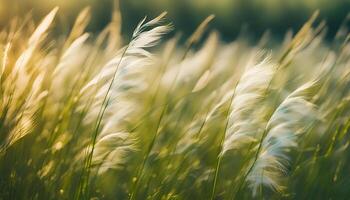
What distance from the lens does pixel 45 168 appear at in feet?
6.39

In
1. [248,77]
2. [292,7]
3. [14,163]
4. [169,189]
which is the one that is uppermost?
[14,163]

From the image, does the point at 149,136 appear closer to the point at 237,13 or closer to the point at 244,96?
the point at 244,96

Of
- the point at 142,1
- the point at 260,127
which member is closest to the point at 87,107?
the point at 260,127

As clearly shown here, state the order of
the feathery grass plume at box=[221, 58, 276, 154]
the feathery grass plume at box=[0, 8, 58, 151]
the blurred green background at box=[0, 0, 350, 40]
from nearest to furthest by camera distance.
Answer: the feathery grass plume at box=[221, 58, 276, 154], the feathery grass plume at box=[0, 8, 58, 151], the blurred green background at box=[0, 0, 350, 40]

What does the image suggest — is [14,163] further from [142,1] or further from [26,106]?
[142,1]

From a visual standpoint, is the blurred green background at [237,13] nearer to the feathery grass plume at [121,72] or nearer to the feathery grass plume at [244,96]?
the feathery grass plume at [121,72]

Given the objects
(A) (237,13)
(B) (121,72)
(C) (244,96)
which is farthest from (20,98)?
(A) (237,13)

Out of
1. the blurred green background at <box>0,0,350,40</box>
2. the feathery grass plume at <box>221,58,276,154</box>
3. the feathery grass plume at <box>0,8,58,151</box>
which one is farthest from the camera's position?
the blurred green background at <box>0,0,350,40</box>

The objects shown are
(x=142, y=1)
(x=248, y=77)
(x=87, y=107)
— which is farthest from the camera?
(x=142, y=1)

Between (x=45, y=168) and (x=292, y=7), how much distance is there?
597cm

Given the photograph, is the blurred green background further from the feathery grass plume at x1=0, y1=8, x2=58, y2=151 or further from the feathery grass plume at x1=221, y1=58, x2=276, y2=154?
the feathery grass plume at x1=221, y1=58, x2=276, y2=154

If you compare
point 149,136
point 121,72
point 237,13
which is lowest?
point 237,13

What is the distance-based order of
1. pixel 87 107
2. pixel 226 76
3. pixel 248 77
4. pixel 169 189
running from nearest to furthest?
pixel 248 77, pixel 169 189, pixel 87 107, pixel 226 76

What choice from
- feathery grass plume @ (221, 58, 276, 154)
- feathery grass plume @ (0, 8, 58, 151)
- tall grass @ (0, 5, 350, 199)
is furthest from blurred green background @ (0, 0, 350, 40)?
feathery grass plume @ (221, 58, 276, 154)
